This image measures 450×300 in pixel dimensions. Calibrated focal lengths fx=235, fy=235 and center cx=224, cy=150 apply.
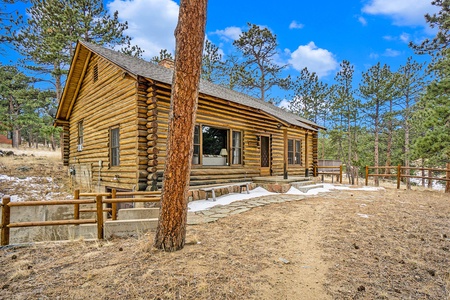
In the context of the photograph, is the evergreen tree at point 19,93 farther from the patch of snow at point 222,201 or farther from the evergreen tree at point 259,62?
the patch of snow at point 222,201

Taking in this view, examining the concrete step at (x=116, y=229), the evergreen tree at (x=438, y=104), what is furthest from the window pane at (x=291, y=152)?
the concrete step at (x=116, y=229)

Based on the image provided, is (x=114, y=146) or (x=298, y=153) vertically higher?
(x=114, y=146)

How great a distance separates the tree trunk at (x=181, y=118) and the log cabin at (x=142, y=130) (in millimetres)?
3921

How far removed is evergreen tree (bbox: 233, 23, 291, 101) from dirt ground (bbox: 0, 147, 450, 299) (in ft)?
63.7

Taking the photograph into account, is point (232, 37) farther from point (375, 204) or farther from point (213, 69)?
point (375, 204)

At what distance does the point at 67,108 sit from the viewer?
13406 mm

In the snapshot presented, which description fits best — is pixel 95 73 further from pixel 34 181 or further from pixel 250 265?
pixel 250 265

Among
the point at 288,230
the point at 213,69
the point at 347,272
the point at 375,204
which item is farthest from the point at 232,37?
the point at 347,272

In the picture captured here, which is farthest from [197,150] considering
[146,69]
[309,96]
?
[309,96]

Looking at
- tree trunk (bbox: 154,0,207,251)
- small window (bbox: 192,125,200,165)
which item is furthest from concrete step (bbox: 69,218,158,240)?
small window (bbox: 192,125,200,165)

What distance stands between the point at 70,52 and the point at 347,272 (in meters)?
21.5

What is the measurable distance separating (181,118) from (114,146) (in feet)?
22.1

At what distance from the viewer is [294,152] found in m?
14.0

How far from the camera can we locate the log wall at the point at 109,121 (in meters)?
7.54
